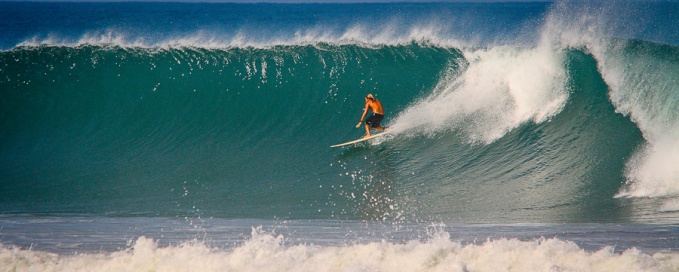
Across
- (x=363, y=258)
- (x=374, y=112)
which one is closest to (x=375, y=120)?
(x=374, y=112)

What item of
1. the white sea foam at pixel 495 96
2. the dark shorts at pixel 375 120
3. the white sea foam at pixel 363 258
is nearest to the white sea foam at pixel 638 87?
the white sea foam at pixel 495 96

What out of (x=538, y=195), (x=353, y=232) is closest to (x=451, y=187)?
(x=538, y=195)

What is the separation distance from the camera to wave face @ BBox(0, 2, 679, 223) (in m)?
7.83

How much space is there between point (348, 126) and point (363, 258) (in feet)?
20.7

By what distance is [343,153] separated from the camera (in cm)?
991

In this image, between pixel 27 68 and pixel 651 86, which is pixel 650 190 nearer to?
pixel 651 86

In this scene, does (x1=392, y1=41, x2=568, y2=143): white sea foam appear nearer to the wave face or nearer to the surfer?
the wave face

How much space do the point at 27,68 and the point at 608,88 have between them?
12.4 metres

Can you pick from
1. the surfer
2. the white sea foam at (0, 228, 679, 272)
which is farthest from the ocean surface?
the surfer

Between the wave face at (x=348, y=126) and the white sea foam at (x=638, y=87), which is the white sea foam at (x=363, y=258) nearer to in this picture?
the wave face at (x=348, y=126)

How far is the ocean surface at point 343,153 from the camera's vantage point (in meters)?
5.52

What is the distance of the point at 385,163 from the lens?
9219 mm

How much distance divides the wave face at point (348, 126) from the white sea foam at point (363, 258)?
5.89 ft

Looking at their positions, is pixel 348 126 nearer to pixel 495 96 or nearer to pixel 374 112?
pixel 374 112
